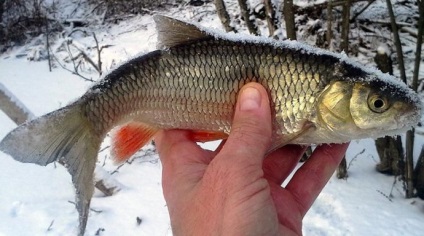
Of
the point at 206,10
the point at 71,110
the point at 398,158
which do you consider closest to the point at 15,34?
the point at 206,10

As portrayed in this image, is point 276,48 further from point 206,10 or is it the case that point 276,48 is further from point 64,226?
point 206,10

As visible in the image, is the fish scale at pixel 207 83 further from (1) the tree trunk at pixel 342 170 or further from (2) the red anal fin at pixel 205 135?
(1) the tree trunk at pixel 342 170

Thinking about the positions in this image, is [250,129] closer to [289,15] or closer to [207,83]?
[207,83]

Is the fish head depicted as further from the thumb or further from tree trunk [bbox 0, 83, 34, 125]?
tree trunk [bbox 0, 83, 34, 125]

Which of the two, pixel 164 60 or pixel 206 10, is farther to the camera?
pixel 206 10

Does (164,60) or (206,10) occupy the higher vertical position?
(164,60)

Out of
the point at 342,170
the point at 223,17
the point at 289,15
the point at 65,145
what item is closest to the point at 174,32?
the point at 65,145

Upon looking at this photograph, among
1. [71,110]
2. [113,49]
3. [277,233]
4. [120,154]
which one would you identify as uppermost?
[71,110]

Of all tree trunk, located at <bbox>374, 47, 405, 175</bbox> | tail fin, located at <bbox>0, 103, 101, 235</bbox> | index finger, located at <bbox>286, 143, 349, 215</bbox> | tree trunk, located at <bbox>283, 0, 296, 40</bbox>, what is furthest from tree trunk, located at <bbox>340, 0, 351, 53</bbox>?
tail fin, located at <bbox>0, 103, 101, 235</bbox>
